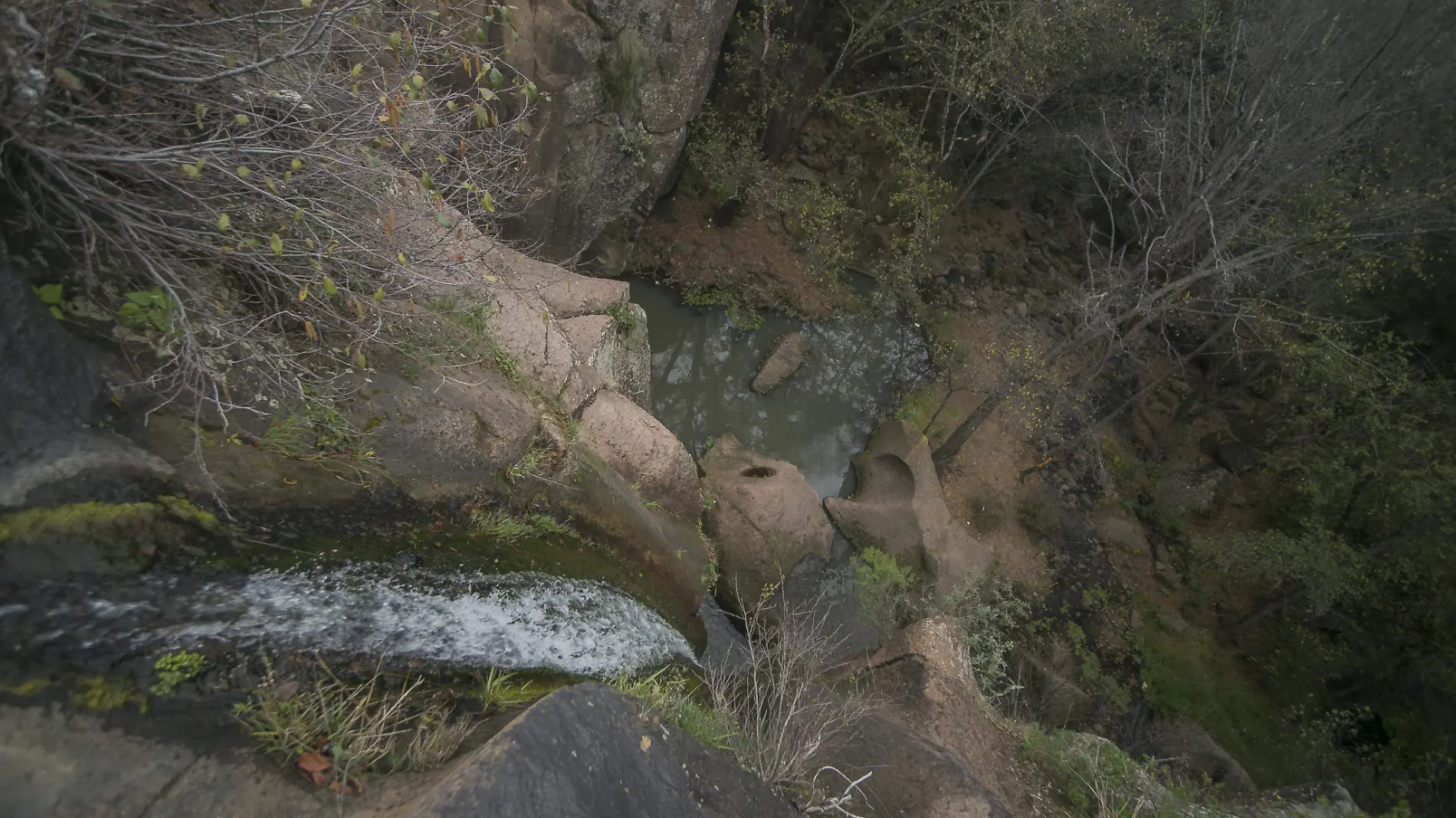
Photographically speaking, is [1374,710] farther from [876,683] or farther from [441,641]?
[441,641]

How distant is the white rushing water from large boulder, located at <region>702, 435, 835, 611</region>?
2.70 m

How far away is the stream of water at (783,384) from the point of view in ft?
37.0

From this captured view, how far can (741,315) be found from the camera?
12.5 m

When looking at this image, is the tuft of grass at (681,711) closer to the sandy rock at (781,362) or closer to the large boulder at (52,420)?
the large boulder at (52,420)

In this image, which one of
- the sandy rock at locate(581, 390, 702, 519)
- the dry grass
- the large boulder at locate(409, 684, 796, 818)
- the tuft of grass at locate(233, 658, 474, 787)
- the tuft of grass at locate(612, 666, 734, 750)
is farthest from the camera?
the sandy rock at locate(581, 390, 702, 519)

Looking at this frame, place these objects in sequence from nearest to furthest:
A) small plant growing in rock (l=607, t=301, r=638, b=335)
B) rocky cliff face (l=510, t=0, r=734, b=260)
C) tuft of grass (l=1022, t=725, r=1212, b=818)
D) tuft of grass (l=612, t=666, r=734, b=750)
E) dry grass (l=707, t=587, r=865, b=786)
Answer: tuft of grass (l=612, t=666, r=734, b=750) < dry grass (l=707, t=587, r=865, b=786) < tuft of grass (l=1022, t=725, r=1212, b=818) < small plant growing in rock (l=607, t=301, r=638, b=335) < rocky cliff face (l=510, t=0, r=734, b=260)

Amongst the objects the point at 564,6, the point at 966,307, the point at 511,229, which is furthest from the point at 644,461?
the point at 966,307

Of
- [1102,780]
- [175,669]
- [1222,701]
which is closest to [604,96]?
Answer: [175,669]

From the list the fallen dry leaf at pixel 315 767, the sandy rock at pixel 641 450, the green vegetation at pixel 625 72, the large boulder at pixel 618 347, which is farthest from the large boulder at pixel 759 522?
the fallen dry leaf at pixel 315 767

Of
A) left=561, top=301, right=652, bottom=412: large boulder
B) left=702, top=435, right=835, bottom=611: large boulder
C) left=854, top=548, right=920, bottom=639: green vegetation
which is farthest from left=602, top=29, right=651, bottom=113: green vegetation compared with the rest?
left=854, top=548, right=920, bottom=639: green vegetation

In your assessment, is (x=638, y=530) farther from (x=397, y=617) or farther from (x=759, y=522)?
(x=759, y=522)

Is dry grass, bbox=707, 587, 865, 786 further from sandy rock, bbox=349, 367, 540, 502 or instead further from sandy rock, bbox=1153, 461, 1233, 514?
sandy rock, bbox=1153, 461, 1233, 514

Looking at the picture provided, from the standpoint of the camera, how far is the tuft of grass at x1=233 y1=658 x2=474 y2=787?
2.94 meters

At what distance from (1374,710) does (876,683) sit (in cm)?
844
